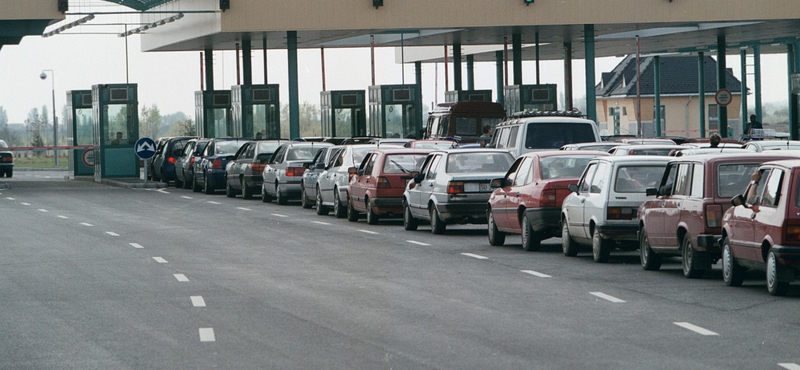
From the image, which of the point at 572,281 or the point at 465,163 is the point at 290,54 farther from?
the point at 572,281

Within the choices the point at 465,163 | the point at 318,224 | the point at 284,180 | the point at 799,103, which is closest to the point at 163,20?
the point at 284,180

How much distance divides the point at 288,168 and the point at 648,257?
61.8ft

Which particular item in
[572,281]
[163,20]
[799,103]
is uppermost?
[163,20]

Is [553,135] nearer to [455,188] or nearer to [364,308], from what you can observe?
[455,188]

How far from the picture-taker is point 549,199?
65.2ft

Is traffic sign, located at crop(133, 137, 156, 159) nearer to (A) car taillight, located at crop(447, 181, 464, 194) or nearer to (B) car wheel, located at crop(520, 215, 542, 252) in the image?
(A) car taillight, located at crop(447, 181, 464, 194)

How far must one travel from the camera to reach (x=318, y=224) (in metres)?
26.9

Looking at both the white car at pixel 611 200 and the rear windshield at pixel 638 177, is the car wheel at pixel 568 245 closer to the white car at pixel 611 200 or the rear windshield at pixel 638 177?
the white car at pixel 611 200

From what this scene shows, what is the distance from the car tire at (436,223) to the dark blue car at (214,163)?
17045 millimetres

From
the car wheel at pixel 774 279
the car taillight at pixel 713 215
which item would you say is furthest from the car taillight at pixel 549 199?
the car wheel at pixel 774 279

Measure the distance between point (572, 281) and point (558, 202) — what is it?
416 centimetres

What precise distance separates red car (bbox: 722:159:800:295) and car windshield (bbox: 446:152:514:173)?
9.00 m

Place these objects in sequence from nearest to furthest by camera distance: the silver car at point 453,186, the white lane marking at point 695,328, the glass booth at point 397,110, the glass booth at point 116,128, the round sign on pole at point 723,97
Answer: the white lane marking at point 695,328
the silver car at point 453,186
the round sign on pole at point 723,97
the glass booth at point 116,128
the glass booth at point 397,110

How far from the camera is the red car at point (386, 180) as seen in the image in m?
26.5
